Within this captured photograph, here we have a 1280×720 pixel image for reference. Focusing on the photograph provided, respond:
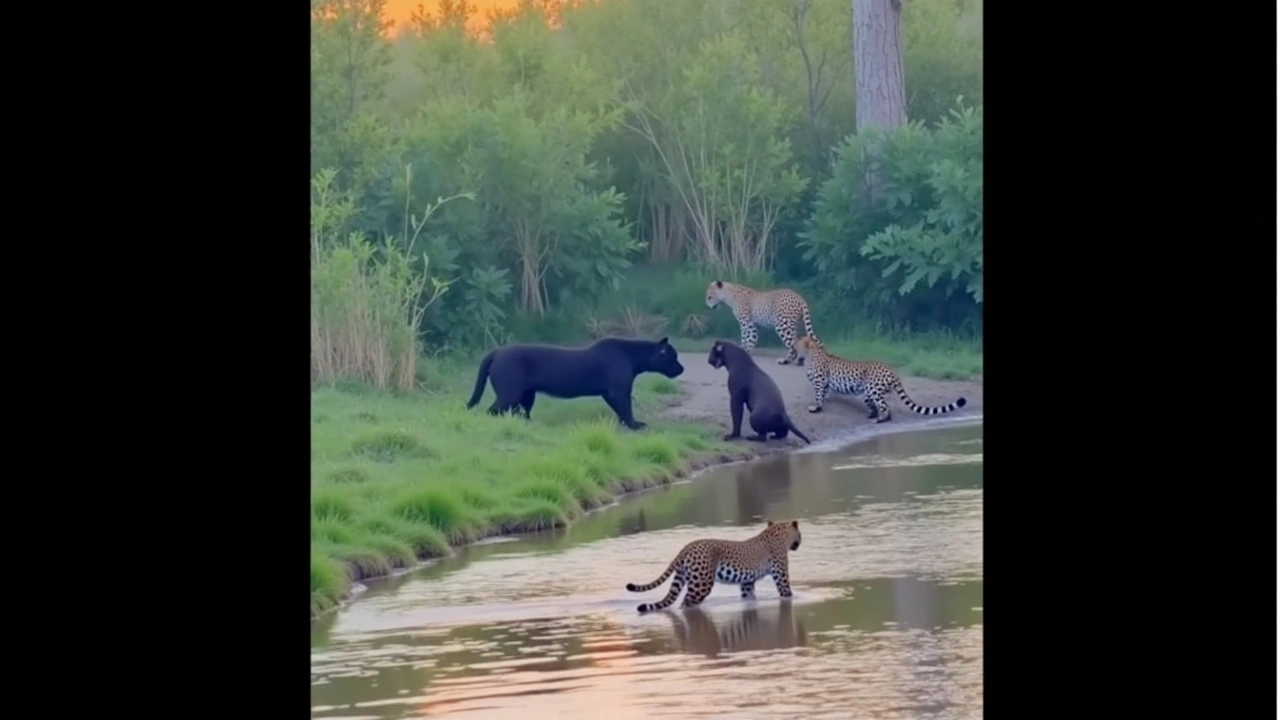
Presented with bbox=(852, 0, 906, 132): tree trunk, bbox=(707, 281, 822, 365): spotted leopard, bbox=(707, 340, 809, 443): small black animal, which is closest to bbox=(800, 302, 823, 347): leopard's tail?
bbox=(707, 281, 822, 365): spotted leopard

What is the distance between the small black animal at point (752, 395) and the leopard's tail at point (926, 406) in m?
0.26

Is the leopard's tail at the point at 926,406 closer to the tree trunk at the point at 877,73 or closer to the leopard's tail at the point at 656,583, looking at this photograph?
the tree trunk at the point at 877,73

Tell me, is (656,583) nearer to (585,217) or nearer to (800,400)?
(800,400)

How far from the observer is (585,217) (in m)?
4.91

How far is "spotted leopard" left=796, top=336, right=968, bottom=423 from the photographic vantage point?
4.86 m
